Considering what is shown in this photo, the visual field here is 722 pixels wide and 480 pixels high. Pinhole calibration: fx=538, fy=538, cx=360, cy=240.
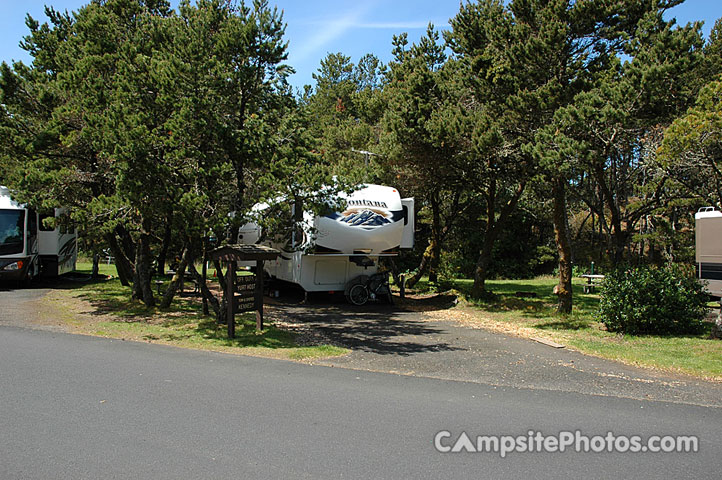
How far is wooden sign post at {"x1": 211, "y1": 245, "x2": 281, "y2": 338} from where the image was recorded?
417 inches

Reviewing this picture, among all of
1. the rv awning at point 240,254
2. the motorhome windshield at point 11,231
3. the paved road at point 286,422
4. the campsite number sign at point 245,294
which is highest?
the motorhome windshield at point 11,231

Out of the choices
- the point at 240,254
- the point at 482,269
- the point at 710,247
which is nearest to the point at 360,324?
the point at 240,254

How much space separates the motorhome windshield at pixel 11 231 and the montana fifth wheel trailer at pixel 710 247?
2175 centimetres

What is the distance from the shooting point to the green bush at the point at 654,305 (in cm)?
1084

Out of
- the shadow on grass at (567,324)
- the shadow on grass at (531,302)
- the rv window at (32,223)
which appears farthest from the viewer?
the rv window at (32,223)

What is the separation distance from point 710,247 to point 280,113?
40.3 feet

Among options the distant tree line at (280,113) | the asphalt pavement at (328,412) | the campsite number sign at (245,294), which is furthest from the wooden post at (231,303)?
the asphalt pavement at (328,412)

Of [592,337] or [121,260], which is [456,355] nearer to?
[592,337]

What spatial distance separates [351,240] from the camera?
49.6 feet

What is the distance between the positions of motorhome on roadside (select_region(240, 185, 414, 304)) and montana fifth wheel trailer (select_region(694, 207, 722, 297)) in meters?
8.24

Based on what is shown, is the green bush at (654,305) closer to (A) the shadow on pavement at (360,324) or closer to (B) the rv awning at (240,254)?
(A) the shadow on pavement at (360,324)

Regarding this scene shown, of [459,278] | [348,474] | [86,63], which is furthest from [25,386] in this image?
[459,278]

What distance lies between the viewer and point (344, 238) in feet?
49.3

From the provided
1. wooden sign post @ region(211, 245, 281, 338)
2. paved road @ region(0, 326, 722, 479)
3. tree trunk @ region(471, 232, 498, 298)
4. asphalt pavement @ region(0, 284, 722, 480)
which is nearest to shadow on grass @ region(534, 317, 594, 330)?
asphalt pavement @ region(0, 284, 722, 480)
